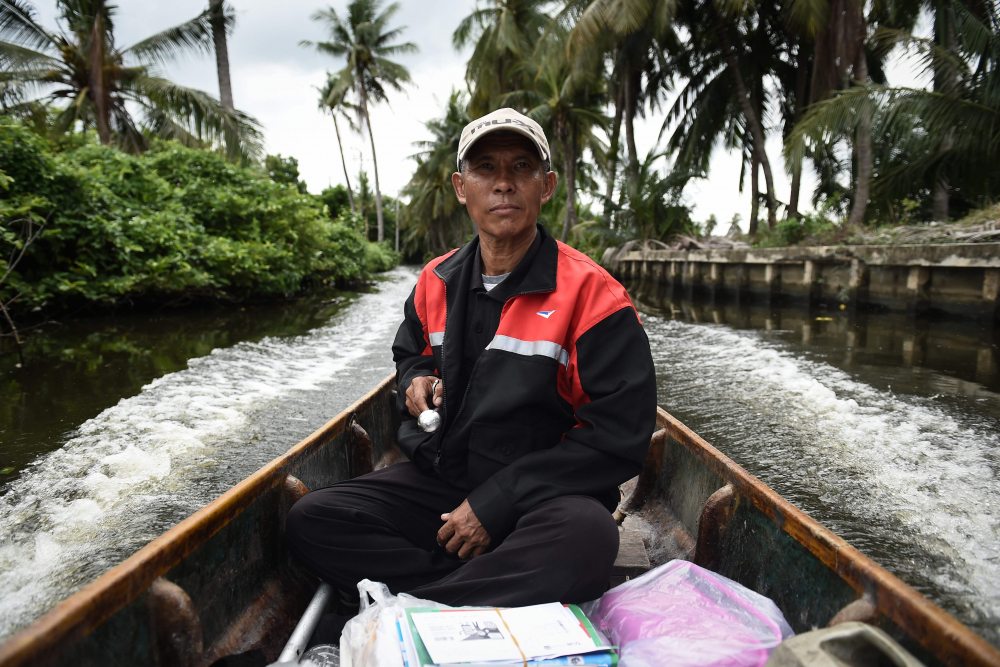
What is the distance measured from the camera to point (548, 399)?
1722mm

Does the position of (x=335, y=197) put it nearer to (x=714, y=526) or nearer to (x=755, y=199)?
(x=755, y=199)

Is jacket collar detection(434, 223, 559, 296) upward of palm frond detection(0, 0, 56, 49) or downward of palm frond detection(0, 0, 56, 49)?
downward

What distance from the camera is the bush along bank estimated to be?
6755 millimetres

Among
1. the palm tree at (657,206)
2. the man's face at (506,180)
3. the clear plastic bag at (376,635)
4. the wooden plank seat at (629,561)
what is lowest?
the wooden plank seat at (629,561)

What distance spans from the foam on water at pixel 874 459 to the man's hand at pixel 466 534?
6.47 feet

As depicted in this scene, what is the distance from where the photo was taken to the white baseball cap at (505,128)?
69.9 inches

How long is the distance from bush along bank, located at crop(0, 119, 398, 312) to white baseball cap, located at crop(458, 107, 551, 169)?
5.58 m

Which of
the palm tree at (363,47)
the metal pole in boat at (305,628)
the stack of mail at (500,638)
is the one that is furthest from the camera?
the palm tree at (363,47)

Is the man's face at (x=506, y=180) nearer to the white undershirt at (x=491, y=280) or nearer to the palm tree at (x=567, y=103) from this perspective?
the white undershirt at (x=491, y=280)

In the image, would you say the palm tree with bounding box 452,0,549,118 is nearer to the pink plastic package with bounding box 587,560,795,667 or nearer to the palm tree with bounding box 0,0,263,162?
the palm tree with bounding box 0,0,263,162

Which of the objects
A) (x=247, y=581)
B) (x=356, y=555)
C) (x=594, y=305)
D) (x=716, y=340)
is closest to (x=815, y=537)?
(x=594, y=305)

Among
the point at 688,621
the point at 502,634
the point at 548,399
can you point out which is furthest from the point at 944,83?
the point at 502,634

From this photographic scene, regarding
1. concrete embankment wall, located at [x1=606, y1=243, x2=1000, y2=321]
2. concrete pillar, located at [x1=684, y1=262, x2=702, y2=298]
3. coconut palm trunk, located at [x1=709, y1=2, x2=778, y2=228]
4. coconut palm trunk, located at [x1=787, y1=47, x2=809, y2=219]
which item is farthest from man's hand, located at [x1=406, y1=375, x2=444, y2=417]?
coconut palm trunk, located at [x1=787, y1=47, x2=809, y2=219]

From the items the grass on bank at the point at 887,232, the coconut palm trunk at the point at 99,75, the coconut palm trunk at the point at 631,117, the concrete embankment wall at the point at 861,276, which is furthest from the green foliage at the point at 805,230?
the coconut palm trunk at the point at 99,75
